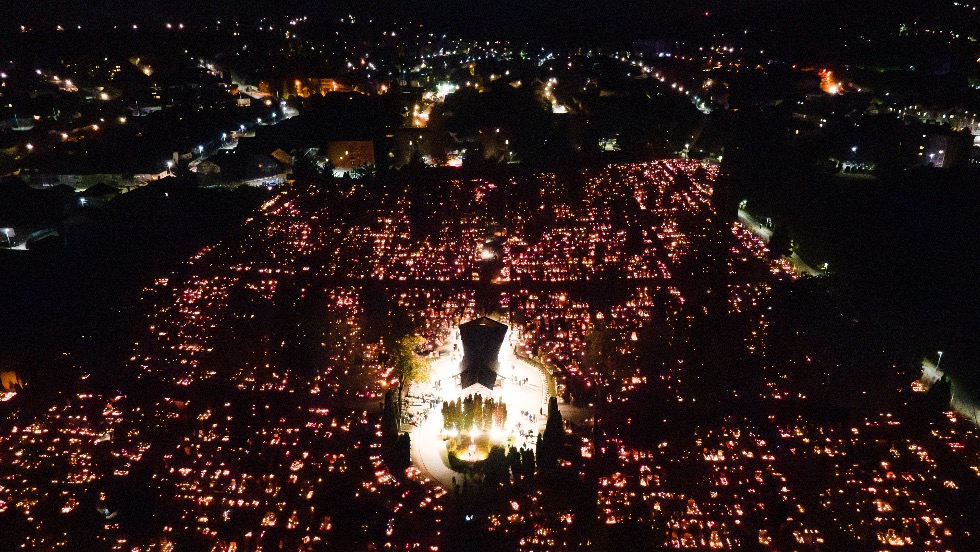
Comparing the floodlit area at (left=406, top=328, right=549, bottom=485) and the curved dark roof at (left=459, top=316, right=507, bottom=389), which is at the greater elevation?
the curved dark roof at (left=459, top=316, right=507, bottom=389)

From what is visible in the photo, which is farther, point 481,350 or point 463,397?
point 481,350

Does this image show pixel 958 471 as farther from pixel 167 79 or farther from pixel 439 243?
pixel 167 79

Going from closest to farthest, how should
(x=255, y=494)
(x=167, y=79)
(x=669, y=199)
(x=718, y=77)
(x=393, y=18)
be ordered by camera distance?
(x=255, y=494) → (x=669, y=199) → (x=167, y=79) → (x=718, y=77) → (x=393, y=18)

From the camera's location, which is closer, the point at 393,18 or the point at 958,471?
the point at 958,471

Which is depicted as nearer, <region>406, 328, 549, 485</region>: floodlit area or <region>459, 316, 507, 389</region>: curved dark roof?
<region>406, 328, 549, 485</region>: floodlit area

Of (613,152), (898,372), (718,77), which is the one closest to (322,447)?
(898,372)

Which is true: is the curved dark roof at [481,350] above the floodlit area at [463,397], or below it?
above

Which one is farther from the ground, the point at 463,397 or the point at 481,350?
the point at 481,350

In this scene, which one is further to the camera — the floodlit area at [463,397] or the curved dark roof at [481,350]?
the curved dark roof at [481,350]
